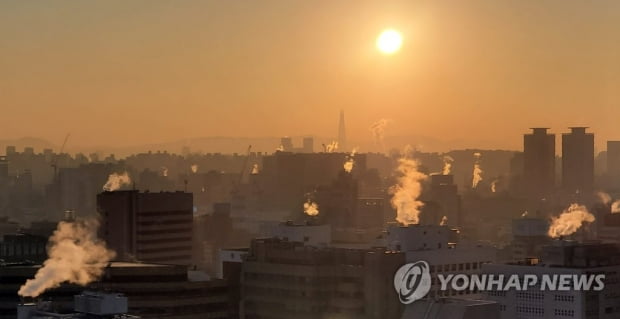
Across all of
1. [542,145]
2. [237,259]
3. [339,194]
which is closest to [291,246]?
[237,259]

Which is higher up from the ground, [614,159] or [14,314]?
[614,159]

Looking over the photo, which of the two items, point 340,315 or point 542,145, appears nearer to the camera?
point 340,315

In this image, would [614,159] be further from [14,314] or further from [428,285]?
[14,314]

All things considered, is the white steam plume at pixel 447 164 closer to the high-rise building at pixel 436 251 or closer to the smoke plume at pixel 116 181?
the smoke plume at pixel 116 181

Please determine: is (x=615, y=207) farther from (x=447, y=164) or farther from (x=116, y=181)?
(x=116, y=181)

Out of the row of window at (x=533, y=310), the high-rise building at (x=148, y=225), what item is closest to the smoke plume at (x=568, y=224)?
the high-rise building at (x=148, y=225)

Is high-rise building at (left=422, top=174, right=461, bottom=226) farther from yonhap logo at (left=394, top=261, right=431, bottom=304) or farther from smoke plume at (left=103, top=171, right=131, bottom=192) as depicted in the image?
yonhap logo at (left=394, top=261, right=431, bottom=304)

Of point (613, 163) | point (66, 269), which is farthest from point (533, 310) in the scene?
point (613, 163)
